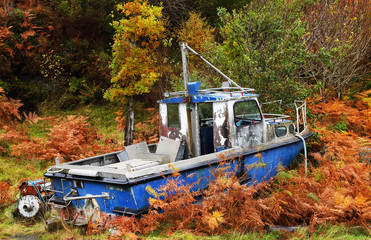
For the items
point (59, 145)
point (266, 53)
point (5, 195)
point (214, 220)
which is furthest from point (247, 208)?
point (59, 145)

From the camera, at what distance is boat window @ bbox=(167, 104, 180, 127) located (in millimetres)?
7808

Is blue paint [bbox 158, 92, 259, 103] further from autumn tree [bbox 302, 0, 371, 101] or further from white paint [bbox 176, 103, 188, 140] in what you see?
autumn tree [bbox 302, 0, 371, 101]

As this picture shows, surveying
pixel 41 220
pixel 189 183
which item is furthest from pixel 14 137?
pixel 189 183

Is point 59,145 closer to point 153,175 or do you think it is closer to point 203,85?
point 203,85

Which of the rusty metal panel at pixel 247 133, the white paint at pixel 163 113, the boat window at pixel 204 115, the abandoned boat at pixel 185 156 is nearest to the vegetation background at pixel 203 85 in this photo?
the abandoned boat at pixel 185 156

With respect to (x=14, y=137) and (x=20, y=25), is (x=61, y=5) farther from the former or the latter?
(x=14, y=137)

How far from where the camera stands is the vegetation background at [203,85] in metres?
5.99

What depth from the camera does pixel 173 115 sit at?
7.91 metres

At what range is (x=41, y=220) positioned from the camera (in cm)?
716

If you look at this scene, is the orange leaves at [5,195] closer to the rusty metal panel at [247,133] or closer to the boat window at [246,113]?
the rusty metal panel at [247,133]

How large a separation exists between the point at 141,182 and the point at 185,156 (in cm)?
225

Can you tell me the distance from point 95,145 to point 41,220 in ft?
16.1

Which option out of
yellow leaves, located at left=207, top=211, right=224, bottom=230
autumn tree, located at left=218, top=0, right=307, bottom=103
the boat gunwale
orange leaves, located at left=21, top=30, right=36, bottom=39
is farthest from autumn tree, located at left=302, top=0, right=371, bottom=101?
orange leaves, located at left=21, top=30, right=36, bottom=39

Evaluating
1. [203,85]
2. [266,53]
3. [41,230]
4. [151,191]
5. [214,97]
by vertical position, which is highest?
[266,53]
